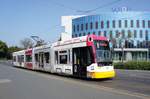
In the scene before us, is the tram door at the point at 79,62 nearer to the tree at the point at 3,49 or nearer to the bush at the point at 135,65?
the bush at the point at 135,65

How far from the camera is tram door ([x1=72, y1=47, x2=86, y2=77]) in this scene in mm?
19578

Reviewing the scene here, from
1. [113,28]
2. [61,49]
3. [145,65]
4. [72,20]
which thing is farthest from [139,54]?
[61,49]

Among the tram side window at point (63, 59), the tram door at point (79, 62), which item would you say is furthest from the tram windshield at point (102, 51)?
the tram side window at point (63, 59)

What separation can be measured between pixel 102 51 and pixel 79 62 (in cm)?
208

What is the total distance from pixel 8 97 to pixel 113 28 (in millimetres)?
75819

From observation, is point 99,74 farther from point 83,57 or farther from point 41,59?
point 41,59

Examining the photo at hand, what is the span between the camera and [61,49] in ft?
78.7

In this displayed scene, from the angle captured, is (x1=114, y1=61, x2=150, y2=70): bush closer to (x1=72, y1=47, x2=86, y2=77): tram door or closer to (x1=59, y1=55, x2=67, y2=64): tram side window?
(x1=59, y1=55, x2=67, y2=64): tram side window

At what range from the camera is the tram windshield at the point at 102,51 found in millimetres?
18697

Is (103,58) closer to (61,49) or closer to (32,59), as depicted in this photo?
(61,49)

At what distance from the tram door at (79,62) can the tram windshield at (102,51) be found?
1.11 meters

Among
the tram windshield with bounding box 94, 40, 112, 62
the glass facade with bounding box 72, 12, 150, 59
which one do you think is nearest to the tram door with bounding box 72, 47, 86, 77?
the tram windshield with bounding box 94, 40, 112, 62

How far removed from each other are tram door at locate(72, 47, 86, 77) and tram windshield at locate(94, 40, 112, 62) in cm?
111

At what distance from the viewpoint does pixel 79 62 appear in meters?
20.1
